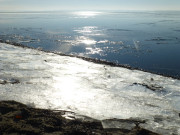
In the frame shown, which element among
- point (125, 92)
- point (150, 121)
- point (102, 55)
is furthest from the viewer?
point (102, 55)

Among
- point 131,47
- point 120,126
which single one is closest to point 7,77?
Answer: point 120,126

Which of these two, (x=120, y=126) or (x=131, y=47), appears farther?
(x=131, y=47)

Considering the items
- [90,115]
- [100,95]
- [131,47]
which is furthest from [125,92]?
[131,47]

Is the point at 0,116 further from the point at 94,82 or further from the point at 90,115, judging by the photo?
the point at 94,82

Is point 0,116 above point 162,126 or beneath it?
above

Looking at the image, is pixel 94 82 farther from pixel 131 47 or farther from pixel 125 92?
pixel 131 47

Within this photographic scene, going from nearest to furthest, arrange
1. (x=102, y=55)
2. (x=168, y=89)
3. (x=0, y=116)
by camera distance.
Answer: (x=0, y=116), (x=168, y=89), (x=102, y=55)
